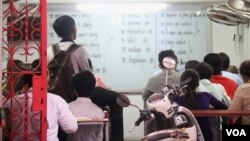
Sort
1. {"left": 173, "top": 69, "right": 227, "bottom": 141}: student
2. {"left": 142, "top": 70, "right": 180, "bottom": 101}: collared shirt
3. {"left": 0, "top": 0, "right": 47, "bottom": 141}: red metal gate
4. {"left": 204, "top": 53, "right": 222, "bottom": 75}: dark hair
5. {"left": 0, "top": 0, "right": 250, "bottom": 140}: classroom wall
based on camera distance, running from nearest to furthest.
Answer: {"left": 0, "top": 0, "right": 47, "bottom": 141}: red metal gate < {"left": 173, "top": 69, "right": 227, "bottom": 141}: student < {"left": 142, "top": 70, "right": 180, "bottom": 101}: collared shirt < {"left": 204, "top": 53, "right": 222, "bottom": 75}: dark hair < {"left": 0, "top": 0, "right": 250, "bottom": 140}: classroom wall

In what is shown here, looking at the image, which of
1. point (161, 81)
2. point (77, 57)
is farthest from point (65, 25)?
point (161, 81)

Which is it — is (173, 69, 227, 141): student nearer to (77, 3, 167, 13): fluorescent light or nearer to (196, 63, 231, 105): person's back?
(196, 63, 231, 105): person's back

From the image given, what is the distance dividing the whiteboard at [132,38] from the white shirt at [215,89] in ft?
7.20

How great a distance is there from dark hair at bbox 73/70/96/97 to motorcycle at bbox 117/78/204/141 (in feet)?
1.97

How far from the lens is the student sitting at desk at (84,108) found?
3090mm

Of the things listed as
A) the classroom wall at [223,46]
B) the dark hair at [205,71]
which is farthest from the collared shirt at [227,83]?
the classroom wall at [223,46]

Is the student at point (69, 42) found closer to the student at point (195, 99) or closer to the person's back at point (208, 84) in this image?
the student at point (195, 99)

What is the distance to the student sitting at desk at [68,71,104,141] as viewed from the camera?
122 inches

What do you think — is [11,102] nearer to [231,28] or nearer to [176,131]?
[176,131]

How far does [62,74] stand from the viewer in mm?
3178

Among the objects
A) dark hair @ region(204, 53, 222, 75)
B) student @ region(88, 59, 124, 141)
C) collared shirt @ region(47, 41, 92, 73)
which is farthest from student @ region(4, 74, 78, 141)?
dark hair @ region(204, 53, 222, 75)

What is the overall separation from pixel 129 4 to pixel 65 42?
2893 mm

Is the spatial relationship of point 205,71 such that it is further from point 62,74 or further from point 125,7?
point 125,7

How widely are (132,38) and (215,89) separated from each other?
96.1 inches
